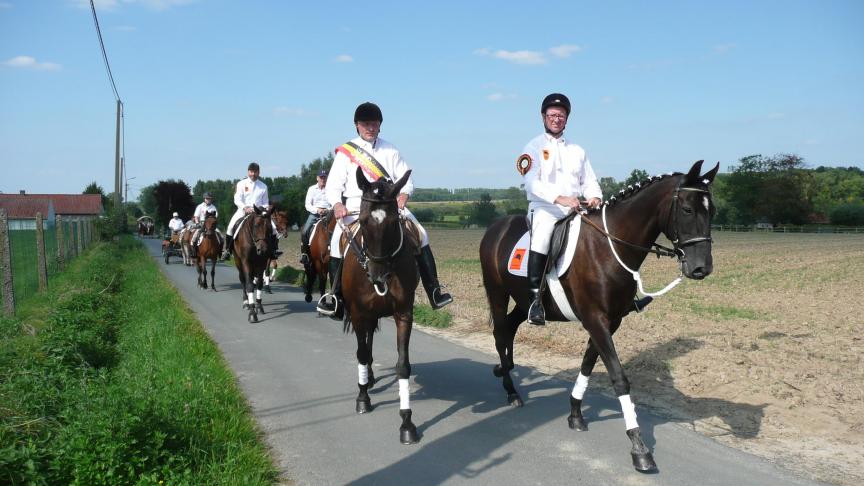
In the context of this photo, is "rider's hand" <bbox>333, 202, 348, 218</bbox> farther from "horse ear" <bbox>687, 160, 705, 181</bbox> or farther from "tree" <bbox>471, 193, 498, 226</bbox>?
"tree" <bbox>471, 193, 498, 226</bbox>

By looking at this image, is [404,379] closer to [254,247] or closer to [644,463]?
[644,463]

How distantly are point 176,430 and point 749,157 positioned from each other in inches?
4282

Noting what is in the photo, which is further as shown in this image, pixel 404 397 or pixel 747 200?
pixel 747 200

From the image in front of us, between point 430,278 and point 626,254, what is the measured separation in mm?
2203

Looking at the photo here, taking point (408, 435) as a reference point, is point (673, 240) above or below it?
above

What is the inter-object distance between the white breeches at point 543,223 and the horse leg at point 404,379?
4.73ft

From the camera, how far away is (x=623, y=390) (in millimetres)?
5191

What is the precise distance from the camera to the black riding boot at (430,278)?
268 inches

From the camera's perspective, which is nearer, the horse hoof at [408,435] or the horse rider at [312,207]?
the horse hoof at [408,435]

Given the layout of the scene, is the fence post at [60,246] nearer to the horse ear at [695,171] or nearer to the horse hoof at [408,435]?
the horse hoof at [408,435]

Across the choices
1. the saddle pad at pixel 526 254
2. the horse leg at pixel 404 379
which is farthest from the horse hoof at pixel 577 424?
the horse leg at pixel 404 379

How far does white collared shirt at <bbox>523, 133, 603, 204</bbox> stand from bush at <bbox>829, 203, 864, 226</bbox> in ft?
305

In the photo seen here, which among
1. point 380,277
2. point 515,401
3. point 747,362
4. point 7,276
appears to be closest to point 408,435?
point 380,277

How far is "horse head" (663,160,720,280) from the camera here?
4930mm
